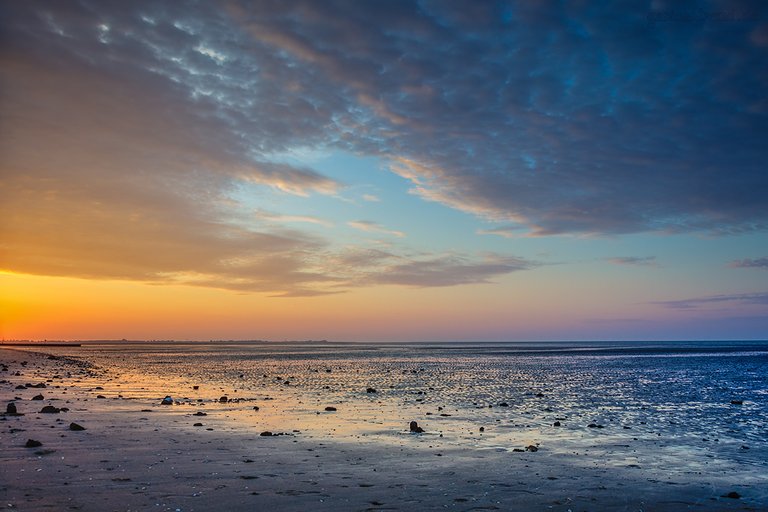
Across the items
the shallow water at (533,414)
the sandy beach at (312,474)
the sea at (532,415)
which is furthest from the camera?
the shallow water at (533,414)

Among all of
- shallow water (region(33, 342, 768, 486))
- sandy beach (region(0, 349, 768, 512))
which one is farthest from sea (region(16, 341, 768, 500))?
sandy beach (region(0, 349, 768, 512))

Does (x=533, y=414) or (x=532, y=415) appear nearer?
(x=532, y=415)

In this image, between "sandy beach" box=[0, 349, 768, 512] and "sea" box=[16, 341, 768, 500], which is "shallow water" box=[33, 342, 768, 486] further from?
"sandy beach" box=[0, 349, 768, 512]

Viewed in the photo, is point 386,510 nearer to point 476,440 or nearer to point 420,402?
point 476,440

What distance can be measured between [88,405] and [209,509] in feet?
61.1

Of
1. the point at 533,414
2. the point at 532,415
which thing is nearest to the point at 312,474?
the point at 532,415

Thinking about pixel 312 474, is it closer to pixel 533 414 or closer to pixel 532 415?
pixel 532 415

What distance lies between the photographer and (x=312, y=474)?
43.6 ft

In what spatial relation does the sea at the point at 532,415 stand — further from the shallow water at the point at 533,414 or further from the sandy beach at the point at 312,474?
the sandy beach at the point at 312,474

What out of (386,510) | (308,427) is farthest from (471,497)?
(308,427)

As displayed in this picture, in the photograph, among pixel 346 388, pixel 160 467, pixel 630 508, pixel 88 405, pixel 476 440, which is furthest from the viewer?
pixel 346 388

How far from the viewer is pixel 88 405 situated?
2539cm

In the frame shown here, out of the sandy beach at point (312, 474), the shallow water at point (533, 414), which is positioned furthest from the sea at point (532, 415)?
the sandy beach at point (312, 474)

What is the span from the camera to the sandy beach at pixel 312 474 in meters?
11.0
